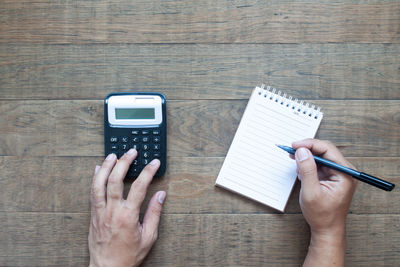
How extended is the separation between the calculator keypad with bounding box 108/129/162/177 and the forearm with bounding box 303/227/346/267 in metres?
0.38

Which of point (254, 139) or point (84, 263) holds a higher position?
point (254, 139)

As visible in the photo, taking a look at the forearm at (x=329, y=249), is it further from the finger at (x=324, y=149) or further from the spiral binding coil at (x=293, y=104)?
the spiral binding coil at (x=293, y=104)

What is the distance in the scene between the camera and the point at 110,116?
2.53 ft

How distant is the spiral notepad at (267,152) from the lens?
2.57ft

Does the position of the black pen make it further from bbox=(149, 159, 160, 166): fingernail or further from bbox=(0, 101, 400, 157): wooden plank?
bbox=(149, 159, 160, 166): fingernail

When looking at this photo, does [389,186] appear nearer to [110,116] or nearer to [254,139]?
[254,139]

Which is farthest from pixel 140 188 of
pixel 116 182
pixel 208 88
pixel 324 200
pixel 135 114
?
pixel 324 200

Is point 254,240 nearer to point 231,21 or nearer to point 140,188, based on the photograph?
point 140,188

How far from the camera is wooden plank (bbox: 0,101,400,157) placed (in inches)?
31.1

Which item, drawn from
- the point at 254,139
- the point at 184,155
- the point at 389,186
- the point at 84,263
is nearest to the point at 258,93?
the point at 254,139

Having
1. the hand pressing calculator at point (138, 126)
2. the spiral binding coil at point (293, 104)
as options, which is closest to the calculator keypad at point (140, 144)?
the hand pressing calculator at point (138, 126)

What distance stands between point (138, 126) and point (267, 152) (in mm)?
283

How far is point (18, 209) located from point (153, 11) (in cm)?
53

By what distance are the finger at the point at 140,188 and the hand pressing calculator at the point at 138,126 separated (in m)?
0.02
